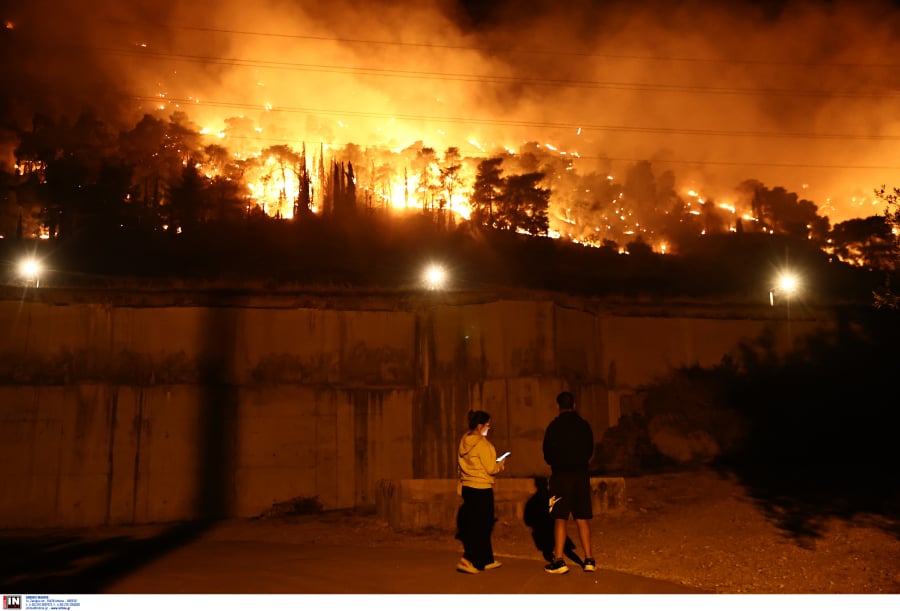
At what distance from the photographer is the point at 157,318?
18.7 meters

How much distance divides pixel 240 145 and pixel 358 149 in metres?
14.5

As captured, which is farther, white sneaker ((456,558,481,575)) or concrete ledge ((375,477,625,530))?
concrete ledge ((375,477,625,530))

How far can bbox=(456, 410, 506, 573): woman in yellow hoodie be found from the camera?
309 inches

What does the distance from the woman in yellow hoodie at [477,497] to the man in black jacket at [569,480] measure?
2.15 ft

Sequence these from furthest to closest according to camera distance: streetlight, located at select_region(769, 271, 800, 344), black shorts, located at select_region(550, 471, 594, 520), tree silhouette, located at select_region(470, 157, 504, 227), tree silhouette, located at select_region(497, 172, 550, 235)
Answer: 1. tree silhouette, located at select_region(470, 157, 504, 227)
2. tree silhouette, located at select_region(497, 172, 550, 235)
3. streetlight, located at select_region(769, 271, 800, 344)
4. black shorts, located at select_region(550, 471, 594, 520)

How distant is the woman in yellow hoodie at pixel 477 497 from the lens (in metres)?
7.85

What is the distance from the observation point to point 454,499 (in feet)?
39.0

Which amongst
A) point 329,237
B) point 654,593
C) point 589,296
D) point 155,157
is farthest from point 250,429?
Result: point 155,157

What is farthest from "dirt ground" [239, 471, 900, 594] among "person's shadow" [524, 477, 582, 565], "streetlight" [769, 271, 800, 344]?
Result: "streetlight" [769, 271, 800, 344]

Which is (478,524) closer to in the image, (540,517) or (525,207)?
(540,517)

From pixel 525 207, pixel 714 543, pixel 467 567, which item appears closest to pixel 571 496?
pixel 467 567

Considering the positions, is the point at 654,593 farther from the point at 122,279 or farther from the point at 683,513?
the point at 122,279
